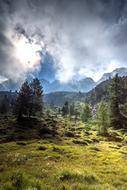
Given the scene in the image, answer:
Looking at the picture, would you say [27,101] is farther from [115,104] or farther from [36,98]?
[115,104]

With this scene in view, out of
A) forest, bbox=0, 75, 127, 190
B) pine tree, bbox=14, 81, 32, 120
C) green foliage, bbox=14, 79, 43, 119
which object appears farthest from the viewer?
green foliage, bbox=14, 79, 43, 119

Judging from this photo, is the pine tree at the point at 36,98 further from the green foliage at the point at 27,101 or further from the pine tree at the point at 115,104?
the pine tree at the point at 115,104

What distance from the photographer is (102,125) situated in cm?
7375

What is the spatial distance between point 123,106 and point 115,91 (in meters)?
30.0

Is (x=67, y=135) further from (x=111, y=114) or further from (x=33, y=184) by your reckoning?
(x=33, y=184)

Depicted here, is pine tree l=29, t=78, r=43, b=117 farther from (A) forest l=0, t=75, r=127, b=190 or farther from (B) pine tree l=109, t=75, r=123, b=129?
(B) pine tree l=109, t=75, r=123, b=129

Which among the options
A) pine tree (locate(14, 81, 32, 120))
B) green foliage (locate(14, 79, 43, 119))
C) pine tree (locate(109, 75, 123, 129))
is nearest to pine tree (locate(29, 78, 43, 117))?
green foliage (locate(14, 79, 43, 119))

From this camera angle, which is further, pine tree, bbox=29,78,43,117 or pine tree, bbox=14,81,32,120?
pine tree, bbox=29,78,43,117

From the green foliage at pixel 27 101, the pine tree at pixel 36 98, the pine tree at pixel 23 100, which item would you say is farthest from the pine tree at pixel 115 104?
the pine tree at pixel 23 100

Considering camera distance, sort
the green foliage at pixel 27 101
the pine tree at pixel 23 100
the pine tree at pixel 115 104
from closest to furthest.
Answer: the pine tree at pixel 23 100
the green foliage at pixel 27 101
the pine tree at pixel 115 104

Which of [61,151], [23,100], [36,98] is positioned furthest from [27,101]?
[61,151]

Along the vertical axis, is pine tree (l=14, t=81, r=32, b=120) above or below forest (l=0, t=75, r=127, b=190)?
above

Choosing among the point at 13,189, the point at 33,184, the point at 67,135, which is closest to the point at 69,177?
the point at 33,184

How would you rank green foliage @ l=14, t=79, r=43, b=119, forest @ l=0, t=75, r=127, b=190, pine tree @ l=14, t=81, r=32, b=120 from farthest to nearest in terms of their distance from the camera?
green foliage @ l=14, t=79, r=43, b=119, pine tree @ l=14, t=81, r=32, b=120, forest @ l=0, t=75, r=127, b=190
